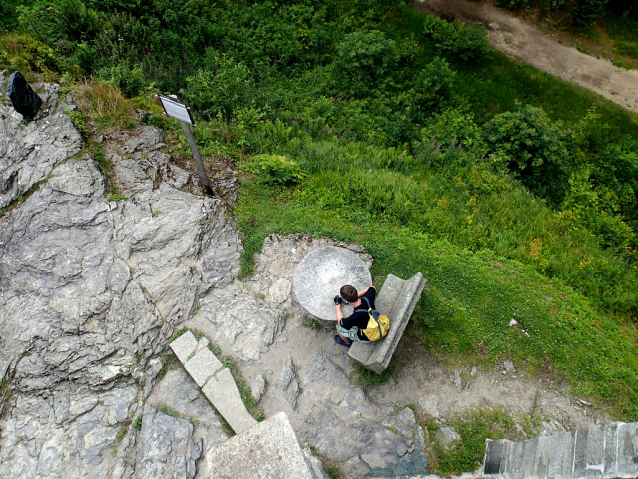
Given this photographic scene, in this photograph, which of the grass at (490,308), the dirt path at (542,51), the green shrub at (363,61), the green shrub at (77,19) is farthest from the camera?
the dirt path at (542,51)

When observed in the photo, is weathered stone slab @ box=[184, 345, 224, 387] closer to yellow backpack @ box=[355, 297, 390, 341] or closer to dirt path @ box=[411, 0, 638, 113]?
yellow backpack @ box=[355, 297, 390, 341]

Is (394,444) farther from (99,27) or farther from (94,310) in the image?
(99,27)

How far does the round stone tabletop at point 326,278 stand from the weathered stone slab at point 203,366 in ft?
5.18

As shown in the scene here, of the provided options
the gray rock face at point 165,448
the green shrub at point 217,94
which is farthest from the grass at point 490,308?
the green shrub at point 217,94

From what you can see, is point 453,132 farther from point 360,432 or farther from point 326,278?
point 360,432

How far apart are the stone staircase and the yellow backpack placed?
77.0 inches

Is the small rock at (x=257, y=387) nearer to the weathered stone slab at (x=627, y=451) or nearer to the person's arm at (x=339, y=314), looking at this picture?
the person's arm at (x=339, y=314)

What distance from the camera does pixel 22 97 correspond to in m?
8.02

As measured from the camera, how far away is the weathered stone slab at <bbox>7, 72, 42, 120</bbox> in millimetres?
7828

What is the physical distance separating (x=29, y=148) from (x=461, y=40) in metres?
13.4

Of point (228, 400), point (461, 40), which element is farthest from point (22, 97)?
→ point (461, 40)

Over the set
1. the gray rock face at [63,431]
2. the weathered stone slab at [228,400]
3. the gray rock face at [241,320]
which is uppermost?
the gray rock face at [241,320]

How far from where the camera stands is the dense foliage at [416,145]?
6.46m

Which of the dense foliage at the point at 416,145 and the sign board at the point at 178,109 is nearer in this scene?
the sign board at the point at 178,109
